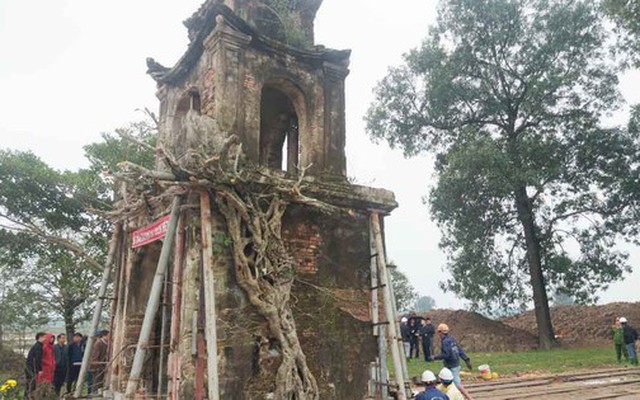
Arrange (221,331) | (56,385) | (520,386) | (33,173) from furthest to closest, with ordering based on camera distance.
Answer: (33,173)
(520,386)
(56,385)
(221,331)

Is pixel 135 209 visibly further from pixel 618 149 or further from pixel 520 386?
pixel 618 149

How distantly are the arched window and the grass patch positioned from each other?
6400mm

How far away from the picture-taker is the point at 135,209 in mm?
8391

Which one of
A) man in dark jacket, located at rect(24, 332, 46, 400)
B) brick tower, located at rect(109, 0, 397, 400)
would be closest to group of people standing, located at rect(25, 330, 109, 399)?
man in dark jacket, located at rect(24, 332, 46, 400)

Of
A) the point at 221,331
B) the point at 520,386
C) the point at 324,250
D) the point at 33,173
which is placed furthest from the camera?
the point at 33,173

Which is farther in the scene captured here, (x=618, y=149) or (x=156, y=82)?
(x=618, y=149)

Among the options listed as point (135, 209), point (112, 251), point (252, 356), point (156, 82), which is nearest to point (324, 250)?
point (252, 356)

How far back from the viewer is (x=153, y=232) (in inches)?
290

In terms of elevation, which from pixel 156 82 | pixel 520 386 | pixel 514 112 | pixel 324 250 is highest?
pixel 514 112

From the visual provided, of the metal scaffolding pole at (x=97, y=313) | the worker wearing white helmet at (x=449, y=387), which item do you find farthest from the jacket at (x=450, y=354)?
the metal scaffolding pole at (x=97, y=313)

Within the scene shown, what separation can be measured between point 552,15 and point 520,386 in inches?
583

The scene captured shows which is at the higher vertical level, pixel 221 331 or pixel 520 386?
pixel 221 331

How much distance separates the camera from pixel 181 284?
695 cm

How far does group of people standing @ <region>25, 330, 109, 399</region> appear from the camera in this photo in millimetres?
9273
